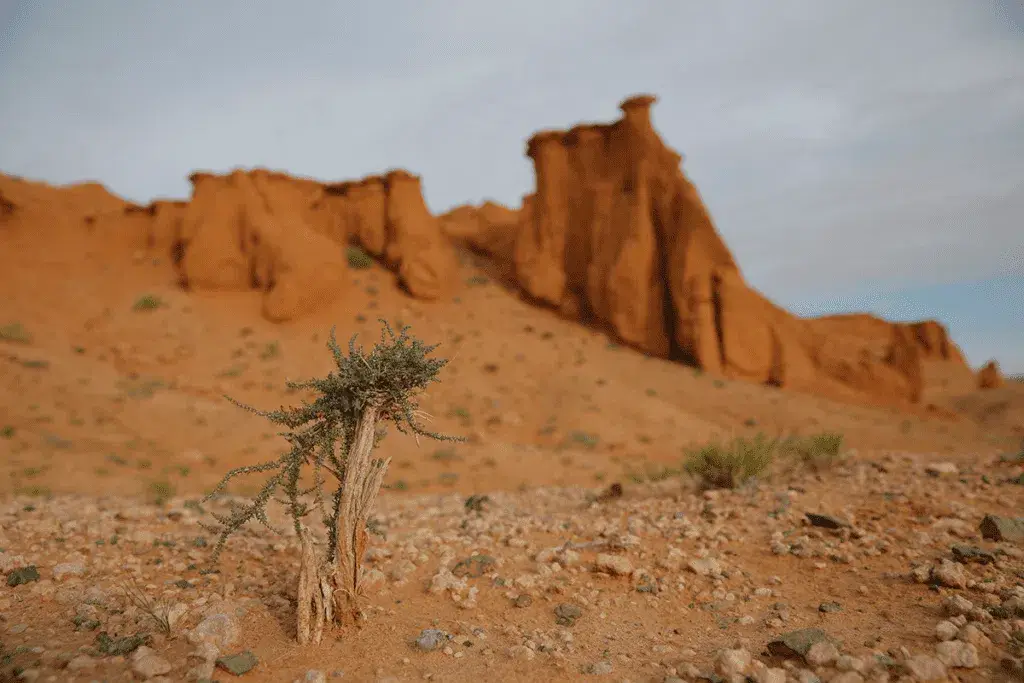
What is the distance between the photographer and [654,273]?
21469mm

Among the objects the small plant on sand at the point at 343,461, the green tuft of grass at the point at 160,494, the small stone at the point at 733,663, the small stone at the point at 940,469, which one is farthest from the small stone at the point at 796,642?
the green tuft of grass at the point at 160,494

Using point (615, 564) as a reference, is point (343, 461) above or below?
above

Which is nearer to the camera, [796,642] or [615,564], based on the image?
[796,642]

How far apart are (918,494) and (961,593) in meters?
2.19

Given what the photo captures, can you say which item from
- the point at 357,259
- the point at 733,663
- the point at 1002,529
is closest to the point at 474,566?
the point at 733,663

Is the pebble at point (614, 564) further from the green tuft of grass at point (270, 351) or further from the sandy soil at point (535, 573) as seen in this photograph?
the green tuft of grass at point (270, 351)

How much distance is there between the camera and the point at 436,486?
36.2 feet

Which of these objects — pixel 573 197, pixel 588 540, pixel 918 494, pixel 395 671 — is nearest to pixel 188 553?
pixel 395 671

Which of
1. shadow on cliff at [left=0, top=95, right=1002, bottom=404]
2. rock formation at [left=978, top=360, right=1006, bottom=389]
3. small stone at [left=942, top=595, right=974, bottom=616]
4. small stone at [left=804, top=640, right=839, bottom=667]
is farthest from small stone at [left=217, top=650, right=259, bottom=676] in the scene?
rock formation at [left=978, top=360, right=1006, bottom=389]

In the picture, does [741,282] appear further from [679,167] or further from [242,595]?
[242,595]

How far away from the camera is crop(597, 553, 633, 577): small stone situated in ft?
12.5

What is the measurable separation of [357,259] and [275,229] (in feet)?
11.8

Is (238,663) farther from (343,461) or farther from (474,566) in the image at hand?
(474,566)

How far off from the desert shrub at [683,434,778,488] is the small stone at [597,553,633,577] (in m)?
2.51
